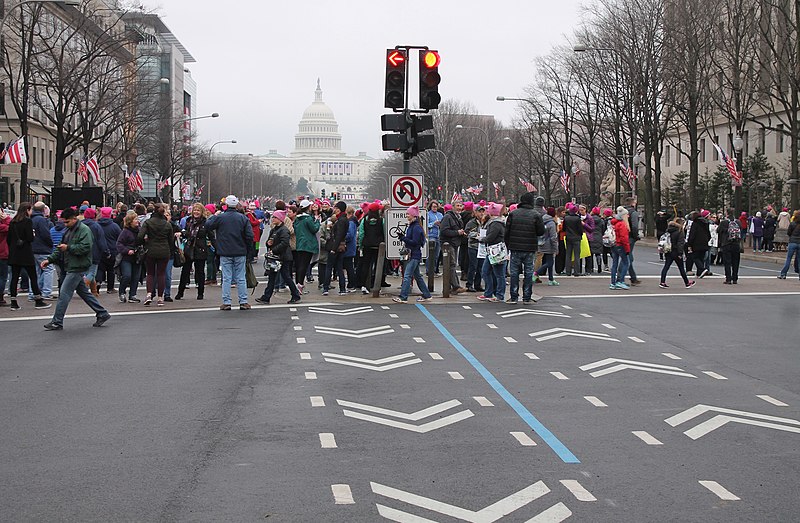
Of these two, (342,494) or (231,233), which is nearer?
(342,494)

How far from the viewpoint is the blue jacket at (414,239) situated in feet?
61.4

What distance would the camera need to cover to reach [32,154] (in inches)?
2554

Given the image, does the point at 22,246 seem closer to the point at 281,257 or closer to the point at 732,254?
the point at 281,257

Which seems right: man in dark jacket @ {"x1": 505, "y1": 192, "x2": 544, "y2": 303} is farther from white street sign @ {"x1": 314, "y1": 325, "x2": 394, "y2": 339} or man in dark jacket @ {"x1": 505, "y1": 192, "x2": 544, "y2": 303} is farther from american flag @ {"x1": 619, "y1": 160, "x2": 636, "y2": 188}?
american flag @ {"x1": 619, "y1": 160, "x2": 636, "y2": 188}

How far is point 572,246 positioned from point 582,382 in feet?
50.6

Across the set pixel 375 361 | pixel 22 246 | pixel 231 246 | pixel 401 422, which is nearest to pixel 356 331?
pixel 375 361

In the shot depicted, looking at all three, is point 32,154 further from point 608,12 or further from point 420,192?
point 420,192

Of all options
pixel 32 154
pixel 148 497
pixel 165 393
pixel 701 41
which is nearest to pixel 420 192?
pixel 165 393

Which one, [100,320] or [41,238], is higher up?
[41,238]

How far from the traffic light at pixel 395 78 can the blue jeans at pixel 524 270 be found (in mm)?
3260

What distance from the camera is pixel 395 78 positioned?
18.1m

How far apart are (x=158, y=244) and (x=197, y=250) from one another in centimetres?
173

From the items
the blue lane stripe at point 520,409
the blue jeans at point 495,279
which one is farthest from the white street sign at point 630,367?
the blue jeans at point 495,279

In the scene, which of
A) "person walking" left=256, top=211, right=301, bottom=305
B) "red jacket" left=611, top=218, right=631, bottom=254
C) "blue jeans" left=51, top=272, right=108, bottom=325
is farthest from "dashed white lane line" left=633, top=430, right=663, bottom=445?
"red jacket" left=611, top=218, right=631, bottom=254
